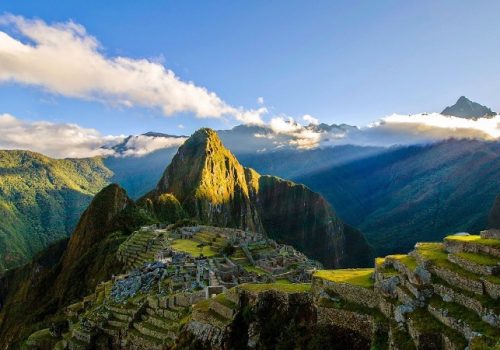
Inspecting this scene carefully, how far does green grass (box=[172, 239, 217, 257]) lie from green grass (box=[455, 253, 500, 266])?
6068cm

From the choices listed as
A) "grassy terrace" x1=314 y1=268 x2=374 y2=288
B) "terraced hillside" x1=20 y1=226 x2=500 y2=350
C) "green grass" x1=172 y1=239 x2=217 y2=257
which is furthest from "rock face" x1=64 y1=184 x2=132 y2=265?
"grassy terrace" x1=314 y1=268 x2=374 y2=288

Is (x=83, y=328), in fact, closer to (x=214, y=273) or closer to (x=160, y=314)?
(x=160, y=314)

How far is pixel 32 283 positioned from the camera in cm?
18625

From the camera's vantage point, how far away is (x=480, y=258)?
22578 mm

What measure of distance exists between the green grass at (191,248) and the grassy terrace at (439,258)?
183 ft

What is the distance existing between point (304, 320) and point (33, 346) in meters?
41.4

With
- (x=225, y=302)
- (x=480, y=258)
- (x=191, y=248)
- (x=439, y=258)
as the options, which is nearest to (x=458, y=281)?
(x=480, y=258)

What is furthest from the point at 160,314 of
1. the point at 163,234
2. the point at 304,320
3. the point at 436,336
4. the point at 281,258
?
the point at 163,234

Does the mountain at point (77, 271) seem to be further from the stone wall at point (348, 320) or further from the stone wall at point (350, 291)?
the stone wall at point (348, 320)

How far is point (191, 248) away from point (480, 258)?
72761 millimetres

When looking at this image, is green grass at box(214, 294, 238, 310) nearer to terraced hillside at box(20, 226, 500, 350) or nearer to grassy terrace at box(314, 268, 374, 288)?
terraced hillside at box(20, 226, 500, 350)

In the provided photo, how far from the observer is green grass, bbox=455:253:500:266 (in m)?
21.6

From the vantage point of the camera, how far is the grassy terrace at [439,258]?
21609 millimetres

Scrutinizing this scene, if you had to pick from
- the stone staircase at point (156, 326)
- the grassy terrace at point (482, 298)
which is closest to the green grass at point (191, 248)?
the stone staircase at point (156, 326)
